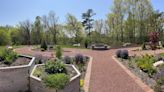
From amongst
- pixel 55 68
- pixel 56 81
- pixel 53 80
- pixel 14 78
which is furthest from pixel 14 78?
pixel 56 81

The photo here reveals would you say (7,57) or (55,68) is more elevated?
(7,57)

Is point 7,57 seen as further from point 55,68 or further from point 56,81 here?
point 56,81

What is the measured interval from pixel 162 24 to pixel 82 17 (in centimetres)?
1446

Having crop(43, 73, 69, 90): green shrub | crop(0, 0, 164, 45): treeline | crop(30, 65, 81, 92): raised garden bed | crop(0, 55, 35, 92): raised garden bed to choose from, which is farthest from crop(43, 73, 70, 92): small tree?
crop(0, 0, 164, 45): treeline

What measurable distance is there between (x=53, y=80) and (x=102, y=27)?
40.6 meters

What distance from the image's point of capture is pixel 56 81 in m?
8.62

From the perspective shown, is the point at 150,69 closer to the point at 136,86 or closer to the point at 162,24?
the point at 136,86

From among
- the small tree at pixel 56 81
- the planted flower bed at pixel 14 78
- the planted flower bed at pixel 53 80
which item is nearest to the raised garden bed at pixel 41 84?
the planted flower bed at pixel 53 80

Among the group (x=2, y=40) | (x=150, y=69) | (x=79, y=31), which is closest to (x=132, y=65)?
(x=150, y=69)

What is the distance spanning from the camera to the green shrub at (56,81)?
8609 millimetres

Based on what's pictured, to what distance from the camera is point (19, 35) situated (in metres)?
54.4

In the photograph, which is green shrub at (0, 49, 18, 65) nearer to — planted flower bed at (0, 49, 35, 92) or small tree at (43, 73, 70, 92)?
planted flower bed at (0, 49, 35, 92)

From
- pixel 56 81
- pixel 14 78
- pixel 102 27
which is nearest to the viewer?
pixel 56 81

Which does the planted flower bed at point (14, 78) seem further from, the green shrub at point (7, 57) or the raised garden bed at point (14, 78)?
the green shrub at point (7, 57)
